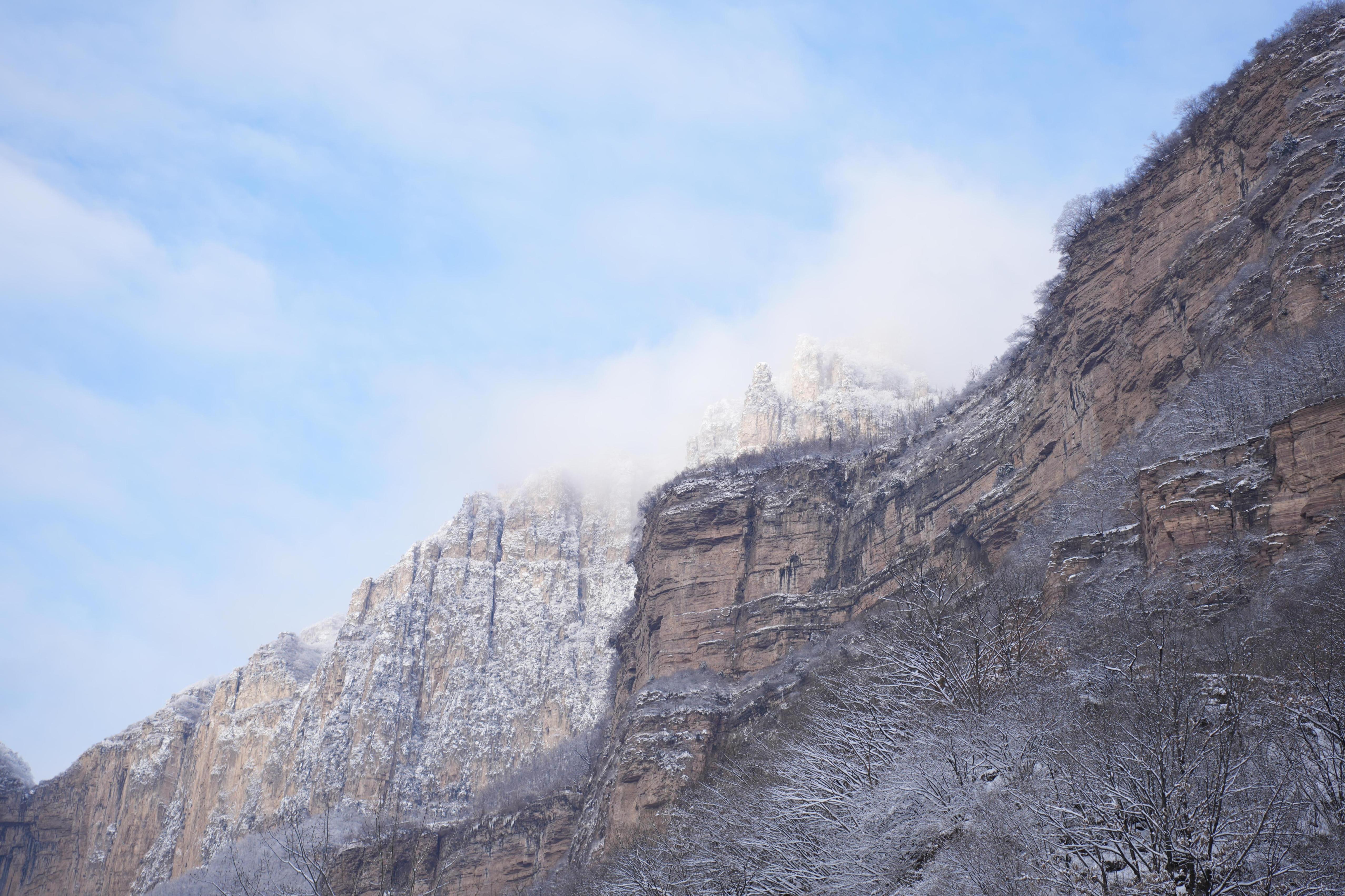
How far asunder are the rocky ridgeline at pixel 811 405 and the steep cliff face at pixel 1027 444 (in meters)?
73.9

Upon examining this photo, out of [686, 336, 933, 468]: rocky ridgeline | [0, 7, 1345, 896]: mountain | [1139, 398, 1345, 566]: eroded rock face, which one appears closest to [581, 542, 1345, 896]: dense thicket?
[0, 7, 1345, 896]: mountain

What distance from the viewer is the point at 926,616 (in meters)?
29.5

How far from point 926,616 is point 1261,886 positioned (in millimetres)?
13159

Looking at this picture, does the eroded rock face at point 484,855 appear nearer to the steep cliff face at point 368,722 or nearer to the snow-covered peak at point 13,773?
the steep cliff face at point 368,722

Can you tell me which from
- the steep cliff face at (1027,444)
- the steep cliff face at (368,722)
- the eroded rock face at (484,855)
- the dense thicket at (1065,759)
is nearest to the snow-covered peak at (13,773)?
the steep cliff face at (368,722)

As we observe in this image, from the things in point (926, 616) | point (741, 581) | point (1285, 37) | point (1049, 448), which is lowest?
point (926, 616)

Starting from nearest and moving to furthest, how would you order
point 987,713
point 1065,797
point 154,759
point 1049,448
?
point 1065,797 < point 987,713 < point 1049,448 < point 154,759

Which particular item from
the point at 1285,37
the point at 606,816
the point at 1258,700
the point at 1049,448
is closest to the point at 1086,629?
the point at 1258,700

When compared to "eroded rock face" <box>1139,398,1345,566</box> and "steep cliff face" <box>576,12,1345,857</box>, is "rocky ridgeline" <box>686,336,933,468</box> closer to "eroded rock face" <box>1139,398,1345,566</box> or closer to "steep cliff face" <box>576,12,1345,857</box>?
"steep cliff face" <box>576,12,1345,857</box>

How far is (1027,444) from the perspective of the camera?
5831 cm

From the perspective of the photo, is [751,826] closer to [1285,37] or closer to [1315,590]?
[1315,590]

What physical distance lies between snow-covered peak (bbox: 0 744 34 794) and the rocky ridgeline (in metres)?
111

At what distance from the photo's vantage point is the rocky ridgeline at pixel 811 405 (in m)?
164

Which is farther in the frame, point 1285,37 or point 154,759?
point 154,759
